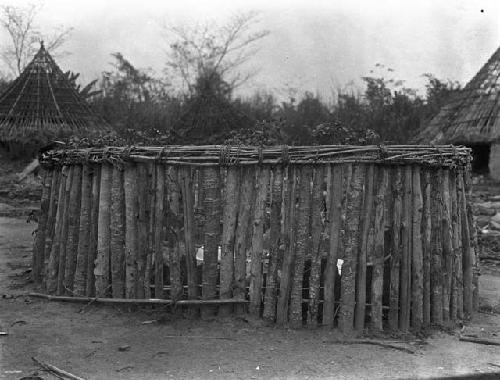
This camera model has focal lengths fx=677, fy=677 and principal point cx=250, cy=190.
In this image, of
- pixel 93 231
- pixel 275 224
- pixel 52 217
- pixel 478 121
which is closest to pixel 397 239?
pixel 275 224

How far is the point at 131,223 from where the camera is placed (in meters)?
4.96

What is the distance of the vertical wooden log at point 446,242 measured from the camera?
484 centimetres

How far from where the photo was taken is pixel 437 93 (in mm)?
25156

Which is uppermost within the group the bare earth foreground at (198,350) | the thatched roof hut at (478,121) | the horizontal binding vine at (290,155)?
the thatched roof hut at (478,121)

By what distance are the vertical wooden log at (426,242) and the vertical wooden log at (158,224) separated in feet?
5.77

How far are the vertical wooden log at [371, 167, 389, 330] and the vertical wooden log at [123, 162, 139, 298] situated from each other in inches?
67.8

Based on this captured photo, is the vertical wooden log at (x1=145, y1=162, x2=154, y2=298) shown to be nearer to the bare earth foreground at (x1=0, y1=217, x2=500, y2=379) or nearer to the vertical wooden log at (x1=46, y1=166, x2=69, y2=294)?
the bare earth foreground at (x1=0, y1=217, x2=500, y2=379)

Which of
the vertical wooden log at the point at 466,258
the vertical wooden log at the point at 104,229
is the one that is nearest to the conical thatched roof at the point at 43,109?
the vertical wooden log at the point at 104,229

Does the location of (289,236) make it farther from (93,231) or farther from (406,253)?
(93,231)

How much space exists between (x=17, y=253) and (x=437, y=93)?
798 inches

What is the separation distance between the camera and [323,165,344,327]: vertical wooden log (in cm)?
461

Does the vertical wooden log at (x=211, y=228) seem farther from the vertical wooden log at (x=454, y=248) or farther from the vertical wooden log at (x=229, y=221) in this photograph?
the vertical wooden log at (x=454, y=248)

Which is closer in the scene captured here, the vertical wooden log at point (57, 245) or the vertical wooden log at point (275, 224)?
the vertical wooden log at point (275, 224)

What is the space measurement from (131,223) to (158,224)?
0.22 metres
